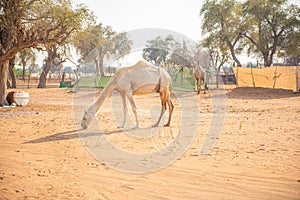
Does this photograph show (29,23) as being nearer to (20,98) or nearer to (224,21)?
Answer: (20,98)

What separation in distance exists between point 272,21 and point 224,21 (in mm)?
5539

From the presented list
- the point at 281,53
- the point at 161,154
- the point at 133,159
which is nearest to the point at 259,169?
the point at 161,154

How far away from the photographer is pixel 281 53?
35719mm

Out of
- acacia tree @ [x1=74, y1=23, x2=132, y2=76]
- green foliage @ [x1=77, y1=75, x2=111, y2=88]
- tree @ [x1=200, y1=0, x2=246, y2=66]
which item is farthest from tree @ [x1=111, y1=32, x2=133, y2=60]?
tree @ [x1=200, y1=0, x2=246, y2=66]

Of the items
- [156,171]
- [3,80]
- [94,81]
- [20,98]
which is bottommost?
[156,171]

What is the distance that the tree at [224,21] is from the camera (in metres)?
34.7

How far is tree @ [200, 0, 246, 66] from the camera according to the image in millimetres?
34688

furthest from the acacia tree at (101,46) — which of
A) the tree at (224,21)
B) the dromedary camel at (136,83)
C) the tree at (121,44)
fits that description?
the dromedary camel at (136,83)

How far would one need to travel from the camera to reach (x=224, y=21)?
35500 millimetres

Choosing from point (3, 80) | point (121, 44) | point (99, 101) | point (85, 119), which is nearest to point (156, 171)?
point (85, 119)

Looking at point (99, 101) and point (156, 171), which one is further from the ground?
point (99, 101)

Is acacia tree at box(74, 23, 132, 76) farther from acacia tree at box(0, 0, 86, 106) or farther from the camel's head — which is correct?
the camel's head

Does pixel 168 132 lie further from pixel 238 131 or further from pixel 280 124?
pixel 280 124

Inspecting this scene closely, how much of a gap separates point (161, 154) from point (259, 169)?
1.85m
